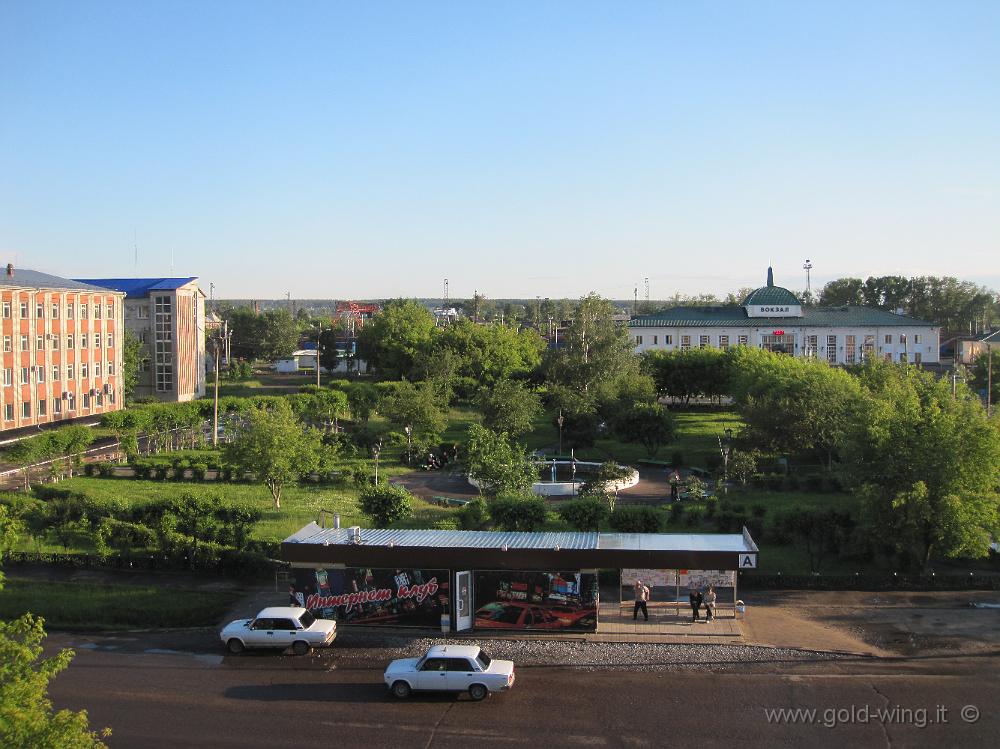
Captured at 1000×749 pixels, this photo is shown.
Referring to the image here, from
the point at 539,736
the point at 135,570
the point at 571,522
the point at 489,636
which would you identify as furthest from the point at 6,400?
the point at 539,736

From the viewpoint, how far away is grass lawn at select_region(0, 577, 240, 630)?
21.9 meters

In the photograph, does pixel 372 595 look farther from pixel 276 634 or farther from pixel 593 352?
pixel 593 352

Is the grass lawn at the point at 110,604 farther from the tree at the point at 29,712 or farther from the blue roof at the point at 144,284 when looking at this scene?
the blue roof at the point at 144,284

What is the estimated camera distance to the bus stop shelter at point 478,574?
20.5 meters

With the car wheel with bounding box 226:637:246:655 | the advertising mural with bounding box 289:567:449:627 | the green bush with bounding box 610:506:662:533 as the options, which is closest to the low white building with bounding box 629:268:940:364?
the green bush with bounding box 610:506:662:533

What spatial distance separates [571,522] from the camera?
28.2m

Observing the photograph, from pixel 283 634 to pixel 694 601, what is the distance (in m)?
9.29

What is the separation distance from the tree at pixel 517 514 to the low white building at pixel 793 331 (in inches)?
2616

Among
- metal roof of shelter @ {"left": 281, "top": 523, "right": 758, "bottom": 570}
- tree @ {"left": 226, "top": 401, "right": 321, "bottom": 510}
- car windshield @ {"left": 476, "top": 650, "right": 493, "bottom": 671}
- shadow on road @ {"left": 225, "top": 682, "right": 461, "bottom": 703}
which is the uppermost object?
tree @ {"left": 226, "top": 401, "right": 321, "bottom": 510}

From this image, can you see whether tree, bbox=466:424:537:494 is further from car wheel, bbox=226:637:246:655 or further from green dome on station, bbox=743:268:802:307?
green dome on station, bbox=743:268:802:307

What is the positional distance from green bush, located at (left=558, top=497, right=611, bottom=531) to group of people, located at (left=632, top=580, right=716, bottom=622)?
20.2ft

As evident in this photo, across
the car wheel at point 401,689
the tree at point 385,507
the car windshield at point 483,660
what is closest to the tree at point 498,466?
the tree at point 385,507

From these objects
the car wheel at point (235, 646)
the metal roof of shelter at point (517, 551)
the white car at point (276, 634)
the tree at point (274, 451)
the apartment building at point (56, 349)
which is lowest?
the car wheel at point (235, 646)

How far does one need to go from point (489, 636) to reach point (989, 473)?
14031mm
